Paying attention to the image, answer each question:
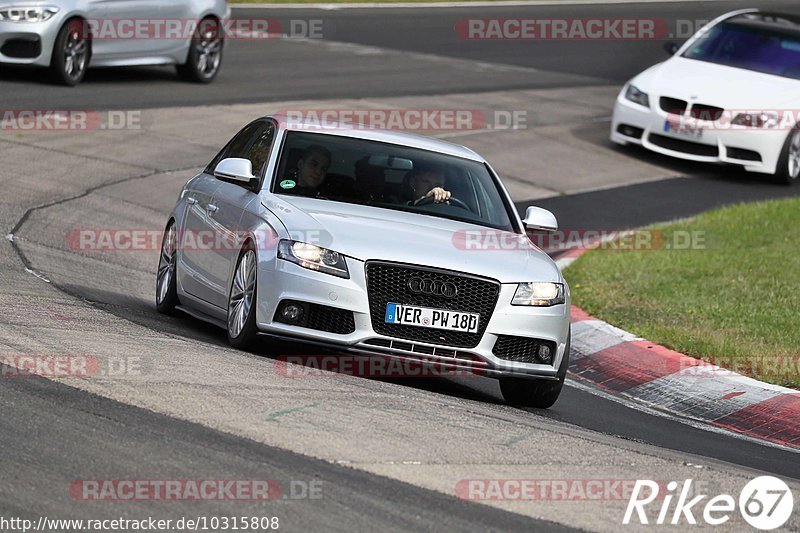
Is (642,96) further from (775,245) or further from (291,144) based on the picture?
(291,144)

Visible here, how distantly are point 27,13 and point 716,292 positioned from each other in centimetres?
1008

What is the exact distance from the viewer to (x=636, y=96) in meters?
20.8

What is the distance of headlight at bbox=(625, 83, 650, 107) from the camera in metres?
20.5

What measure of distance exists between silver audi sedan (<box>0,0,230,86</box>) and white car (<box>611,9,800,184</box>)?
6.06 meters

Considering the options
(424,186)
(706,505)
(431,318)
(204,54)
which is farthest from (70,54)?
(706,505)

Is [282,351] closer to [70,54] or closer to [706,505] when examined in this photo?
[706,505]

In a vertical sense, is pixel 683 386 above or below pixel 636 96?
below

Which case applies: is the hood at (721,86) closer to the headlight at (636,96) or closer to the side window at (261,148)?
the headlight at (636,96)

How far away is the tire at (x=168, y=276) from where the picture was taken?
420 inches

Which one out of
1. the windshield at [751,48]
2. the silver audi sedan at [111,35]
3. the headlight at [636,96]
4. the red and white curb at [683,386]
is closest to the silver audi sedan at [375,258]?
the red and white curb at [683,386]

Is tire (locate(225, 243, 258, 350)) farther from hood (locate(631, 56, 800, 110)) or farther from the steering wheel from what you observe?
hood (locate(631, 56, 800, 110))

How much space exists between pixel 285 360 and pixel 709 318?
4250mm

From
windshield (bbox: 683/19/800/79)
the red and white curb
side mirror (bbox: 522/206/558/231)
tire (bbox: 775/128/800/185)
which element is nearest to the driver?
side mirror (bbox: 522/206/558/231)

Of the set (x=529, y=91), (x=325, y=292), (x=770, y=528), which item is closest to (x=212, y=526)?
(x=770, y=528)
